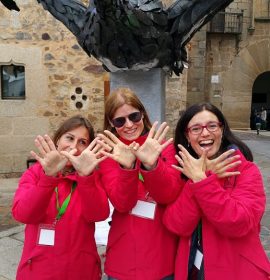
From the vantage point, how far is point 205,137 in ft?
5.40

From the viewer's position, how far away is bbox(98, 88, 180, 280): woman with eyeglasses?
1543 millimetres

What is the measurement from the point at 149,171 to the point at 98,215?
1.09 ft

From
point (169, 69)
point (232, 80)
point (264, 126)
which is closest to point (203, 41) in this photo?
point (232, 80)

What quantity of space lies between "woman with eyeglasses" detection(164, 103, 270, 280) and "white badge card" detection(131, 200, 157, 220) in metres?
0.09

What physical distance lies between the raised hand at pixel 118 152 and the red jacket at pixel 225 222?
0.26 meters

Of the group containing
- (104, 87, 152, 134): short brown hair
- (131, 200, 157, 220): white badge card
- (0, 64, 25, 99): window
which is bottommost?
(131, 200, 157, 220): white badge card

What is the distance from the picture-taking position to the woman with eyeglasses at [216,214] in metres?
1.43

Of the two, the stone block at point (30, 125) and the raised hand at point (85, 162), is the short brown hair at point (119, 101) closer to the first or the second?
the raised hand at point (85, 162)

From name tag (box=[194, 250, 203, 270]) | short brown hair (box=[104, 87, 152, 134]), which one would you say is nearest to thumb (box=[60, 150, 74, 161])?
short brown hair (box=[104, 87, 152, 134])

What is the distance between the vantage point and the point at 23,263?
5.72 ft

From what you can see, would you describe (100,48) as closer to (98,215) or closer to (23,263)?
(98,215)

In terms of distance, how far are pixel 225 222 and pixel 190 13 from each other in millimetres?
1294

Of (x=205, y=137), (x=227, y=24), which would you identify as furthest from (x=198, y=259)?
(x=227, y=24)

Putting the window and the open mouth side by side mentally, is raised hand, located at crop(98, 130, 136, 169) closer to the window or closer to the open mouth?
the open mouth
